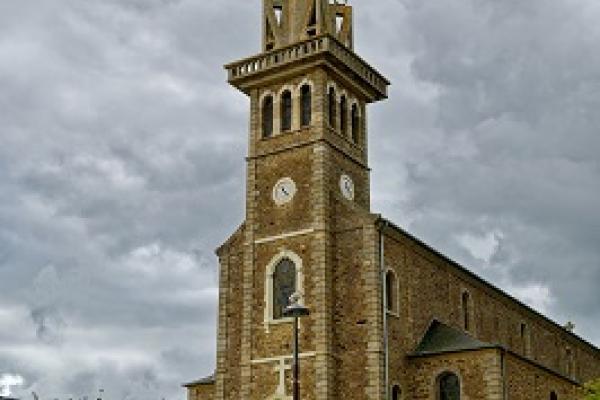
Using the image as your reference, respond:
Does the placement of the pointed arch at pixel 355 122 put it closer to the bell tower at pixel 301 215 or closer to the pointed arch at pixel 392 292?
the bell tower at pixel 301 215

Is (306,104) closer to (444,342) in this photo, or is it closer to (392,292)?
(392,292)

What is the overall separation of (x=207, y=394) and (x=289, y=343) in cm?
635

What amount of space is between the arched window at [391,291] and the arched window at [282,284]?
12.7ft

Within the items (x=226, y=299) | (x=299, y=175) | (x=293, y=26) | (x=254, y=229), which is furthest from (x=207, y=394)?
(x=293, y=26)

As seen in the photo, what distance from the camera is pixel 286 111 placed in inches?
1821

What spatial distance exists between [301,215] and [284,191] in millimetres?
1572

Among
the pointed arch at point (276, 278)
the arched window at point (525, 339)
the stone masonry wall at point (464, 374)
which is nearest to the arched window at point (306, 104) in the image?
the pointed arch at point (276, 278)

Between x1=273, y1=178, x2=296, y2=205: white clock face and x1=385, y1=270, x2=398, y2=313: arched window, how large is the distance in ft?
17.7

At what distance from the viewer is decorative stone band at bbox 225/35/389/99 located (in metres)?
44.8

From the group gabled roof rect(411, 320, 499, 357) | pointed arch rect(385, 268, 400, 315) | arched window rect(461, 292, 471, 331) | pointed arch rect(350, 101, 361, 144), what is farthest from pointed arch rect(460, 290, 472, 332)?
pointed arch rect(350, 101, 361, 144)

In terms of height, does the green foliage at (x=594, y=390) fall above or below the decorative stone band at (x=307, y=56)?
below

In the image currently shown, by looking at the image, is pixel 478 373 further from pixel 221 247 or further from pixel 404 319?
pixel 221 247

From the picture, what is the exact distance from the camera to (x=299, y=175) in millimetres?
44281

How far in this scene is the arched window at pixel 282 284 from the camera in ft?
140
